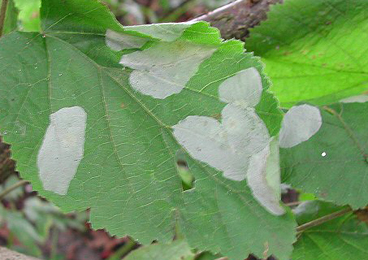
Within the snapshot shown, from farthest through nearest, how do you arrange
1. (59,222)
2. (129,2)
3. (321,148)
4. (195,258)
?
Result: (129,2)
(59,222)
(195,258)
(321,148)

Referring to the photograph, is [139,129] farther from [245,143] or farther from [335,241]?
[335,241]

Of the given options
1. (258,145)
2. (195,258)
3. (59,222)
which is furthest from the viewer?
(59,222)

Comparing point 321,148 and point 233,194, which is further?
point 321,148

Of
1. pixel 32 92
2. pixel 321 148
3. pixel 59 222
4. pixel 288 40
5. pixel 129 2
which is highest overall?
pixel 32 92

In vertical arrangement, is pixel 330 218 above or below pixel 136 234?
below

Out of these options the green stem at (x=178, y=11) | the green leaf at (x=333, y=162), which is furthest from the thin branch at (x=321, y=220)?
the green stem at (x=178, y=11)

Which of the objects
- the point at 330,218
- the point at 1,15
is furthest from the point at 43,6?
the point at 330,218

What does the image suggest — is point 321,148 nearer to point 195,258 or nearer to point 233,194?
point 233,194

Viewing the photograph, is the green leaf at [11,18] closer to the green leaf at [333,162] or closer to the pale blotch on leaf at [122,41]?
the pale blotch on leaf at [122,41]
